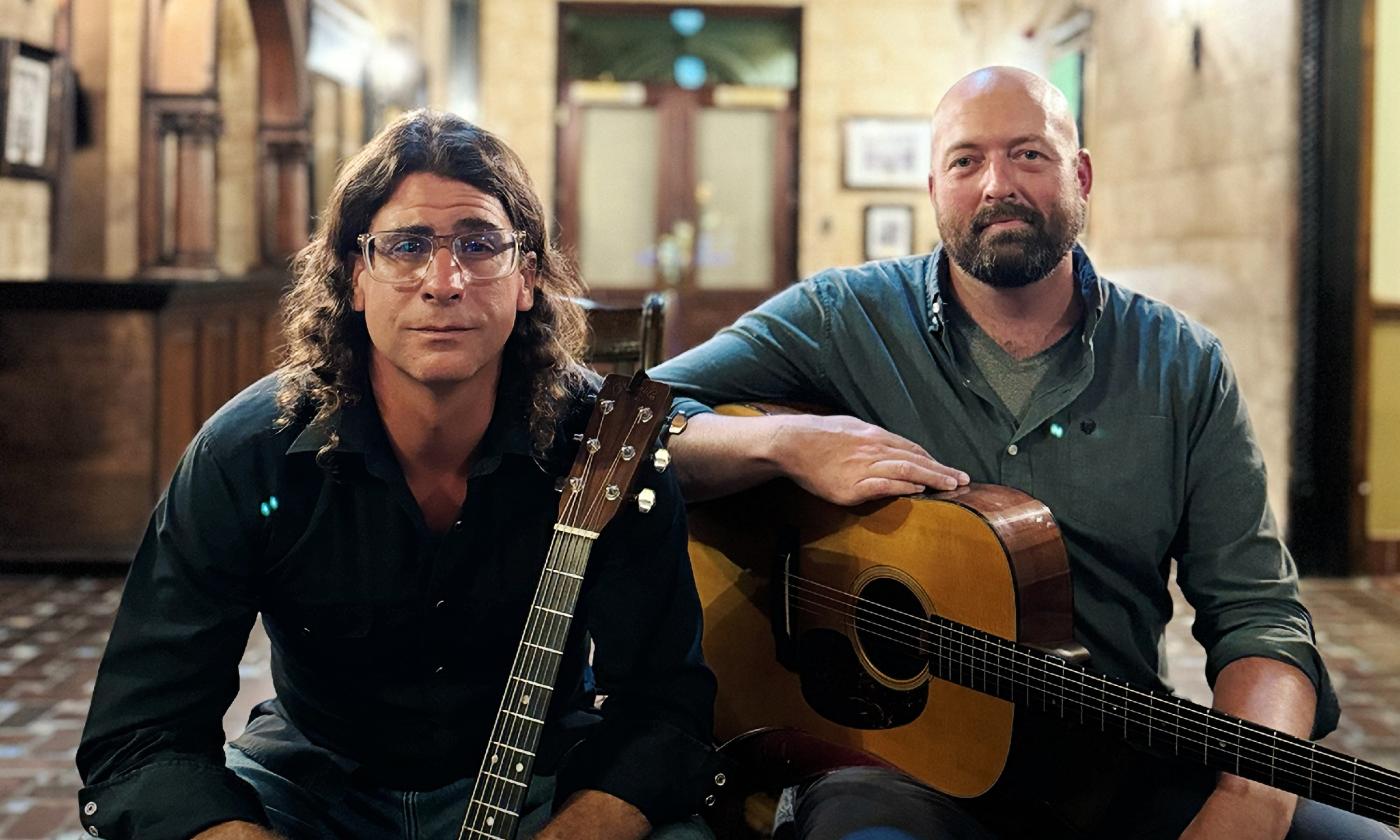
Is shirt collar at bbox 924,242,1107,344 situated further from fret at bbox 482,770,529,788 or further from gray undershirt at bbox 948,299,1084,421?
fret at bbox 482,770,529,788

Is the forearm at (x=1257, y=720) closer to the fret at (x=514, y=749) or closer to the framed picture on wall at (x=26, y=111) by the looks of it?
the fret at (x=514, y=749)

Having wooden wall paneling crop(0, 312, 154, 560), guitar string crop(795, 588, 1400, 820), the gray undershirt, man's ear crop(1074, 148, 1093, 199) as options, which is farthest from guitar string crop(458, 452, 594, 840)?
wooden wall paneling crop(0, 312, 154, 560)

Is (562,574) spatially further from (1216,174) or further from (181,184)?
(181,184)

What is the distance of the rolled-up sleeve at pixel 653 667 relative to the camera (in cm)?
185

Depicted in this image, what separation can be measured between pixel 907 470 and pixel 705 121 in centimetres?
1147

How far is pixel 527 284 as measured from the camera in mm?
1948

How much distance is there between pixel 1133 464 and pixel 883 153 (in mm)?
10967

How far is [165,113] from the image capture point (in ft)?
25.0

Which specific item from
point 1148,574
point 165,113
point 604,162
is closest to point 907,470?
point 1148,574

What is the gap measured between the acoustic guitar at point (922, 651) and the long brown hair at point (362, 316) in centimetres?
47

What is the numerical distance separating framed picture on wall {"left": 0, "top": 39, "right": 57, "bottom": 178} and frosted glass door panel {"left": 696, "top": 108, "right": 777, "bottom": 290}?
7.00m

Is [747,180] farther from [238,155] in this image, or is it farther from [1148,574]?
[1148,574]

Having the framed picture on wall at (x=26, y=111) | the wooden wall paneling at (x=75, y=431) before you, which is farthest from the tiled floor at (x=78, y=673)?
the framed picture on wall at (x=26, y=111)

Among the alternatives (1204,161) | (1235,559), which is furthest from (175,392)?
(1235,559)
